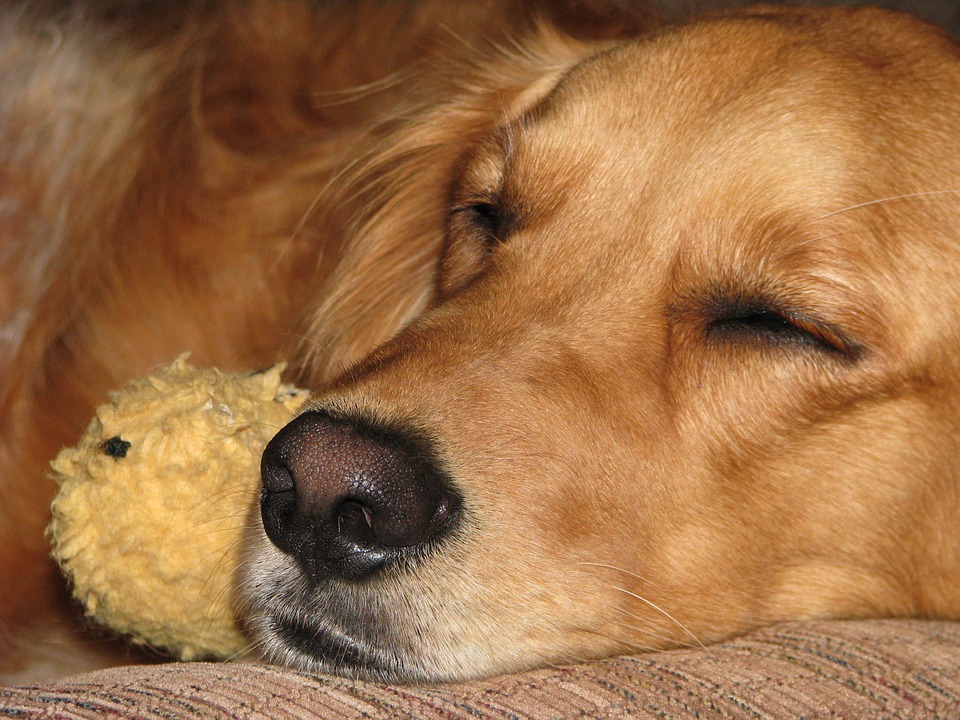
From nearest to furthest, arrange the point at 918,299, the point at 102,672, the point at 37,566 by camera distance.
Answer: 1. the point at 102,672
2. the point at 918,299
3. the point at 37,566

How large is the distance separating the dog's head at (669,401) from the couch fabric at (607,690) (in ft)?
0.68

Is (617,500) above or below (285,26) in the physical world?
below

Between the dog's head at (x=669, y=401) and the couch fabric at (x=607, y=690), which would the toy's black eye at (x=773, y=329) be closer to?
the dog's head at (x=669, y=401)

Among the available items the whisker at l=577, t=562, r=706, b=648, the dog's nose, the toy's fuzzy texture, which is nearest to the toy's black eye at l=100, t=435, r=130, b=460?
the toy's fuzzy texture

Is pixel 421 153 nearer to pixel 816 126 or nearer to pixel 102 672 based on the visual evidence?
pixel 816 126

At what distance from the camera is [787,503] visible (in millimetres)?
1998

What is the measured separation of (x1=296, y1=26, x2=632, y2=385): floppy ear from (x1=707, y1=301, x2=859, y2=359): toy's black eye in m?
1.01

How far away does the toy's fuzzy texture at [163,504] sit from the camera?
1753 millimetres

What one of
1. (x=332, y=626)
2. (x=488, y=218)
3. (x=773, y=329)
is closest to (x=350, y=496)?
(x=332, y=626)

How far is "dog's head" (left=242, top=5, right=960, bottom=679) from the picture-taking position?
5.50 ft

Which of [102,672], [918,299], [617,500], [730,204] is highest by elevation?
[730,204]

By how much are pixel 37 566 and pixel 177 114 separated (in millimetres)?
Answer: 1326

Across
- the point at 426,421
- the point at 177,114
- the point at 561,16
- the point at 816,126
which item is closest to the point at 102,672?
the point at 426,421

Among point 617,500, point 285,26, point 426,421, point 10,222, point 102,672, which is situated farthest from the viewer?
point 285,26
